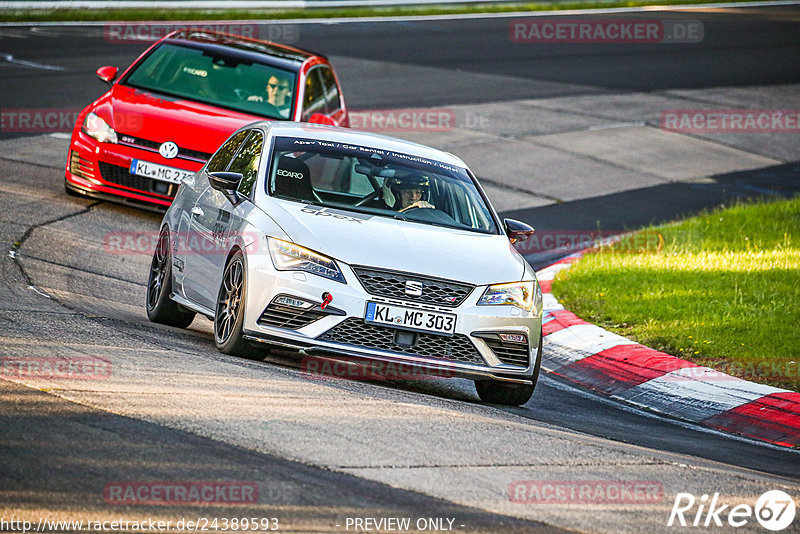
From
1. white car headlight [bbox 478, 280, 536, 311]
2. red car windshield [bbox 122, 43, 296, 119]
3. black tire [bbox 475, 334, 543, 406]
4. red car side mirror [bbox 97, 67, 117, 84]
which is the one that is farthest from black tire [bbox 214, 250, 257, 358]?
red car side mirror [bbox 97, 67, 117, 84]

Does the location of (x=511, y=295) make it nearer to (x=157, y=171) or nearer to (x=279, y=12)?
(x=157, y=171)

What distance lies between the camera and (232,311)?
7.59 metres

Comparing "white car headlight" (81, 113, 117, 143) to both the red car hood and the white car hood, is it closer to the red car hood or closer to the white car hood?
the red car hood

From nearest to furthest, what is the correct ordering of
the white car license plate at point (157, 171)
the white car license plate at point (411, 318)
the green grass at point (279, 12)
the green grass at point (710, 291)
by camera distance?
the white car license plate at point (411, 318) → the green grass at point (710, 291) → the white car license plate at point (157, 171) → the green grass at point (279, 12)

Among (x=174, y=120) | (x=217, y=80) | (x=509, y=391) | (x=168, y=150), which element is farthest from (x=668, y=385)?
(x=217, y=80)

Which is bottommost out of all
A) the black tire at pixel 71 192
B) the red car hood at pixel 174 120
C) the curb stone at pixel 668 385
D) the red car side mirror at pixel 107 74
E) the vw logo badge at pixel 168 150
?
the black tire at pixel 71 192

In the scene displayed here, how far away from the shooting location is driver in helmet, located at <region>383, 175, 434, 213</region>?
8352 millimetres

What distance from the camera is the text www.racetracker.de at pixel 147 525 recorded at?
14.3 ft

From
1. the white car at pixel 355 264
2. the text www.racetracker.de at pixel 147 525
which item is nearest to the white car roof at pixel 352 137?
the white car at pixel 355 264

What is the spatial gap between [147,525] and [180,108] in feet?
29.0

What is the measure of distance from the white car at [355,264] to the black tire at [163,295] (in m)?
0.01

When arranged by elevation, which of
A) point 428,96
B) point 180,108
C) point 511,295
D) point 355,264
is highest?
point 355,264

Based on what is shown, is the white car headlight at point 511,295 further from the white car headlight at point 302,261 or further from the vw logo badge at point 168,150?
the vw logo badge at point 168,150

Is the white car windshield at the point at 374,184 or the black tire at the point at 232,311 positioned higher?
the white car windshield at the point at 374,184
